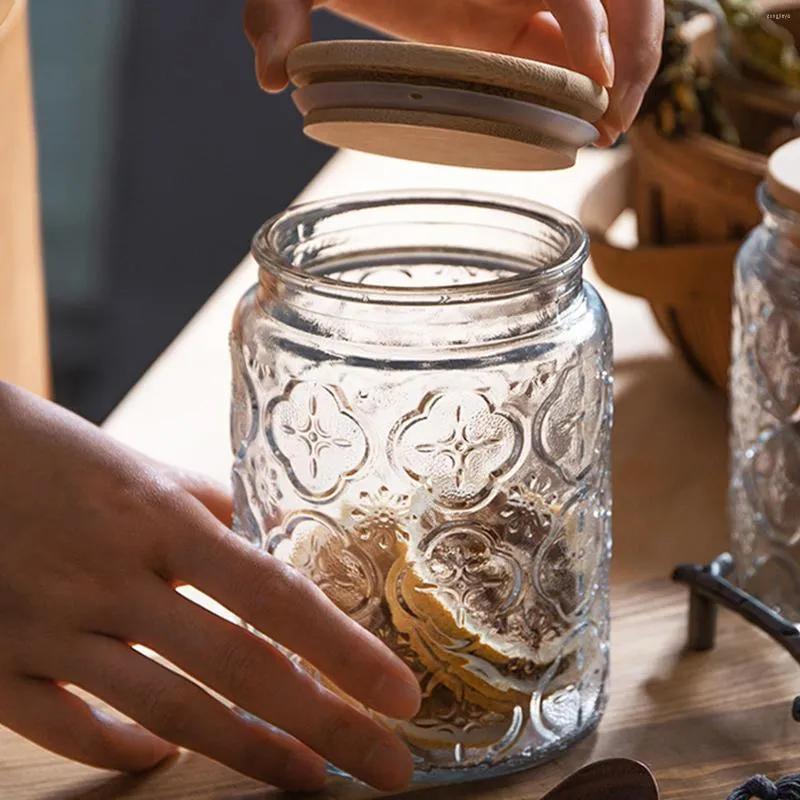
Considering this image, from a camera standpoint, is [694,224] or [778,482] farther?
[694,224]

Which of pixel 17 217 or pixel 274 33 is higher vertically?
pixel 274 33

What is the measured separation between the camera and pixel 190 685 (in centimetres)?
53

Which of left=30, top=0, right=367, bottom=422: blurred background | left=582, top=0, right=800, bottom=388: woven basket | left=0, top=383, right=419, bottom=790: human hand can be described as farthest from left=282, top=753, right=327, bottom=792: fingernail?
left=30, top=0, right=367, bottom=422: blurred background

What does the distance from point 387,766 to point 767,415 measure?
274mm

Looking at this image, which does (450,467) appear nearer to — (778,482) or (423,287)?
(423,287)

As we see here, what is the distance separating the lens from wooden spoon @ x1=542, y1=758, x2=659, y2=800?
1.56 ft

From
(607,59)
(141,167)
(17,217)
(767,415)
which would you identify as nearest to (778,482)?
(767,415)

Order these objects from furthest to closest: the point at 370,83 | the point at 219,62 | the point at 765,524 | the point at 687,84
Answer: the point at 219,62 → the point at 687,84 → the point at 765,524 → the point at 370,83

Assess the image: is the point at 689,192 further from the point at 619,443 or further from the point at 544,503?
the point at 544,503

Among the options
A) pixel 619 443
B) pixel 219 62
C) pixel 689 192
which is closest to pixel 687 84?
pixel 689 192

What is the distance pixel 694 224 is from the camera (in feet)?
2.71

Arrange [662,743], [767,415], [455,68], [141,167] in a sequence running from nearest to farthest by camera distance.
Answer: [455,68], [662,743], [767,415], [141,167]

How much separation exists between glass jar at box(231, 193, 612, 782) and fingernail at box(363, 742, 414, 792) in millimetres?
16

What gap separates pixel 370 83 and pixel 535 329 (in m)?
0.11
